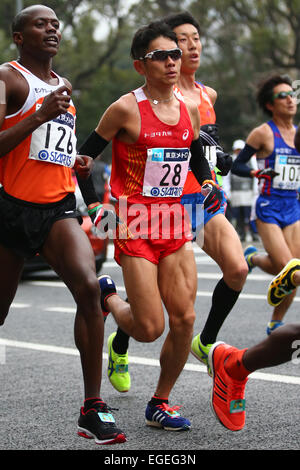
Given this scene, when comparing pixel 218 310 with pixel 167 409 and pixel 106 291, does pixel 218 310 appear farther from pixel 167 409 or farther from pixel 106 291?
pixel 167 409

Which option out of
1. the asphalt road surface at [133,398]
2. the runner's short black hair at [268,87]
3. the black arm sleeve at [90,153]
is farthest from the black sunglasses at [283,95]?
the black arm sleeve at [90,153]

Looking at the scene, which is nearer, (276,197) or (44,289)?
(276,197)

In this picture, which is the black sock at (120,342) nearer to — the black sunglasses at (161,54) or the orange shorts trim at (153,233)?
the orange shorts trim at (153,233)

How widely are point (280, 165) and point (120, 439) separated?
3833mm

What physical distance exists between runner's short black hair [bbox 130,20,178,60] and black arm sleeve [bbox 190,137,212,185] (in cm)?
62

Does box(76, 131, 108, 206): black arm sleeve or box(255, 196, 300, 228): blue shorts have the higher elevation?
box(76, 131, 108, 206): black arm sleeve

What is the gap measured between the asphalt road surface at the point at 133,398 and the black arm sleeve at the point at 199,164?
137 centimetres

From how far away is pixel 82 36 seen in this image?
1555 inches

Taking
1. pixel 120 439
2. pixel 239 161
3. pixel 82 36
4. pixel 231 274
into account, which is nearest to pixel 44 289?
pixel 239 161

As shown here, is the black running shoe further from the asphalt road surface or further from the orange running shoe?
the orange running shoe

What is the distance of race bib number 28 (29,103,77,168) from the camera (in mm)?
4293

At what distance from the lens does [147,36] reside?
179 inches

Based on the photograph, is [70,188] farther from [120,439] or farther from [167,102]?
[120,439]

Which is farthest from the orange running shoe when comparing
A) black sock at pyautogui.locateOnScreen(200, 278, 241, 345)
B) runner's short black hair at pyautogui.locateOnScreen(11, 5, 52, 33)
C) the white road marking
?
runner's short black hair at pyautogui.locateOnScreen(11, 5, 52, 33)
